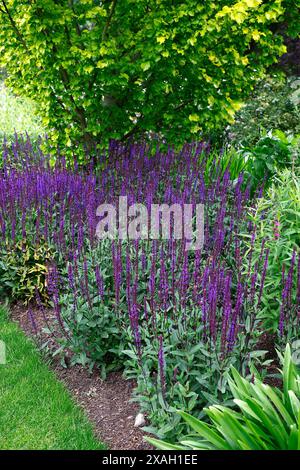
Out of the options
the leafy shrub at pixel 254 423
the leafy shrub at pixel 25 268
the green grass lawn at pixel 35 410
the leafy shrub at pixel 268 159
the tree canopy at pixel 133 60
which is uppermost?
the tree canopy at pixel 133 60

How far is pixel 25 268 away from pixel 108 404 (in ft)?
5.26

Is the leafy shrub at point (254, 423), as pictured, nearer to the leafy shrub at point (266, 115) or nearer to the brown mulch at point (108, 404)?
the brown mulch at point (108, 404)

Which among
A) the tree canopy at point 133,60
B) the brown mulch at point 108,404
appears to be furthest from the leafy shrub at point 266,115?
the brown mulch at point 108,404

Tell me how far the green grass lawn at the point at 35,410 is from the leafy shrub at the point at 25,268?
675 mm

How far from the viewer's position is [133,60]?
5617 millimetres

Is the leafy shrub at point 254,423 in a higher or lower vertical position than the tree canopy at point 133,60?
lower

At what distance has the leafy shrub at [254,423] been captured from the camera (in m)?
2.37

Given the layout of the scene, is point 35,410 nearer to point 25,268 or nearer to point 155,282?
point 155,282

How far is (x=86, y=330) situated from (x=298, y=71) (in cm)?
968

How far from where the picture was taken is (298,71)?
37.5 feet

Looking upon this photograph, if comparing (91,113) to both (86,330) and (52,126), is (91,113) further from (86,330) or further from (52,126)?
A: (86,330)

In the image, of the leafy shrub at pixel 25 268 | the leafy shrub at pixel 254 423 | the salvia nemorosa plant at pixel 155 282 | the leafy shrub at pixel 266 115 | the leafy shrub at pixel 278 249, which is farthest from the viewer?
the leafy shrub at pixel 266 115

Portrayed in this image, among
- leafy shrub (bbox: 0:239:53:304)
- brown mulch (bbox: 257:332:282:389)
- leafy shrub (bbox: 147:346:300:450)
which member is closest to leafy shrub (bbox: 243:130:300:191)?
brown mulch (bbox: 257:332:282:389)

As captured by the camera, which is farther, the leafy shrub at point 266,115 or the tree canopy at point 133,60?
the leafy shrub at point 266,115
